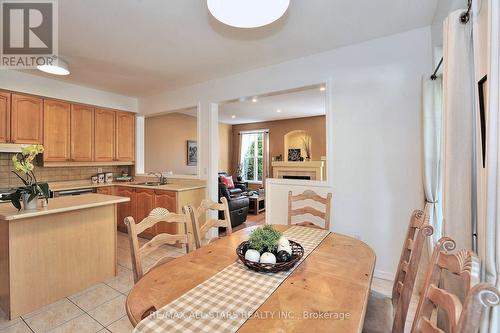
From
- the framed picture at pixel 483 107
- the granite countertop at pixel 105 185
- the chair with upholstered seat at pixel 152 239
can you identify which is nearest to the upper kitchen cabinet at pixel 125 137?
the granite countertop at pixel 105 185

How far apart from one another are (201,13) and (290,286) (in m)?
2.22

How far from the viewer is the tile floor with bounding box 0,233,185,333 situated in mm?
1836

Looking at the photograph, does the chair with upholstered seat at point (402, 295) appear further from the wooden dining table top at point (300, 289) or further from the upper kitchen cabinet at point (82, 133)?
the upper kitchen cabinet at point (82, 133)

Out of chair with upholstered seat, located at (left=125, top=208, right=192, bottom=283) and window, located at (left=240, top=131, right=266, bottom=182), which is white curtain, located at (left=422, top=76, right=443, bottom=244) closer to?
chair with upholstered seat, located at (left=125, top=208, right=192, bottom=283)

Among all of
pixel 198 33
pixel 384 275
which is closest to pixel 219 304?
pixel 384 275

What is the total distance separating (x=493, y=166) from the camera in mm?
932

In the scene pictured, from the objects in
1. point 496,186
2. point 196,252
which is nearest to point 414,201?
point 496,186

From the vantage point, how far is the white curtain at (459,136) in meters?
1.22

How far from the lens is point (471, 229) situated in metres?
1.20

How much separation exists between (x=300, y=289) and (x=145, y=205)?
11.4 feet

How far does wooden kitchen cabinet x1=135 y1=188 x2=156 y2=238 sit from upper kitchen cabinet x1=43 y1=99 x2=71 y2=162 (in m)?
1.32

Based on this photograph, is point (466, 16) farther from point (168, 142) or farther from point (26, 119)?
point (168, 142)

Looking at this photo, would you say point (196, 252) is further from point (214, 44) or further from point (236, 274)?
point (214, 44)

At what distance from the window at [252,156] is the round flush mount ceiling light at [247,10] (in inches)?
248
